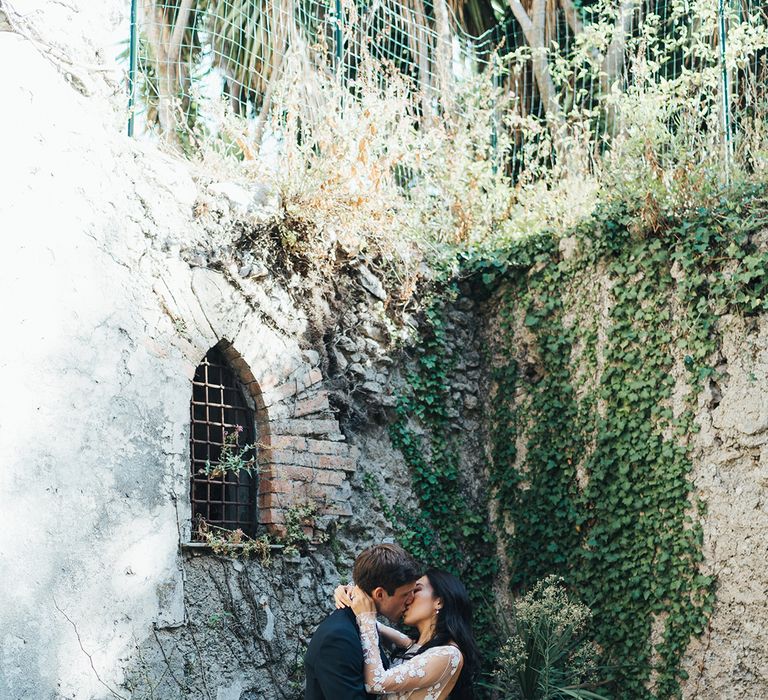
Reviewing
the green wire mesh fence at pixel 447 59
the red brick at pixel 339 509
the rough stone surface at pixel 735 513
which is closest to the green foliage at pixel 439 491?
the red brick at pixel 339 509

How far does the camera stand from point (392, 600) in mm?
4293

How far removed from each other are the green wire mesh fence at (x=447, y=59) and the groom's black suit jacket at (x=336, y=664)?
3.80m

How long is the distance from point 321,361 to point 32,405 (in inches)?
89.0

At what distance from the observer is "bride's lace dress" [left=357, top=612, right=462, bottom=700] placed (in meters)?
4.11

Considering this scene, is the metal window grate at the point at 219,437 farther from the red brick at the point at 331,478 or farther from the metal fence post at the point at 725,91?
the metal fence post at the point at 725,91

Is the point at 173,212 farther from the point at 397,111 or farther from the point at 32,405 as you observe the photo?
the point at 397,111

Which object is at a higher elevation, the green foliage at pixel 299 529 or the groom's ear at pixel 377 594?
the green foliage at pixel 299 529

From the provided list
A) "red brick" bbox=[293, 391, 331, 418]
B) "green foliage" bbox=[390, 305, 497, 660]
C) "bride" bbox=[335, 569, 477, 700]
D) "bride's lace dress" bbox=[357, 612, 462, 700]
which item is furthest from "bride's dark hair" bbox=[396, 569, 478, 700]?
"green foliage" bbox=[390, 305, 497, 660]

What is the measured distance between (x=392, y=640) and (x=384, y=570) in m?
0.84

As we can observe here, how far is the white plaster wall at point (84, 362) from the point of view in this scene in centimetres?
479

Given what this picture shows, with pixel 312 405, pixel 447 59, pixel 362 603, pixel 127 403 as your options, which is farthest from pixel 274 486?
pixel 447 59

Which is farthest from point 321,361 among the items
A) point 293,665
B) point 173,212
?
point 293,665

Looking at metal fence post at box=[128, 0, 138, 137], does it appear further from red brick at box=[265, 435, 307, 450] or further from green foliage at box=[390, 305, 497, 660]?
green foliage at box=[390, 305, 497, 660]

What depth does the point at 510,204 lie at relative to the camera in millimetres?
8344
